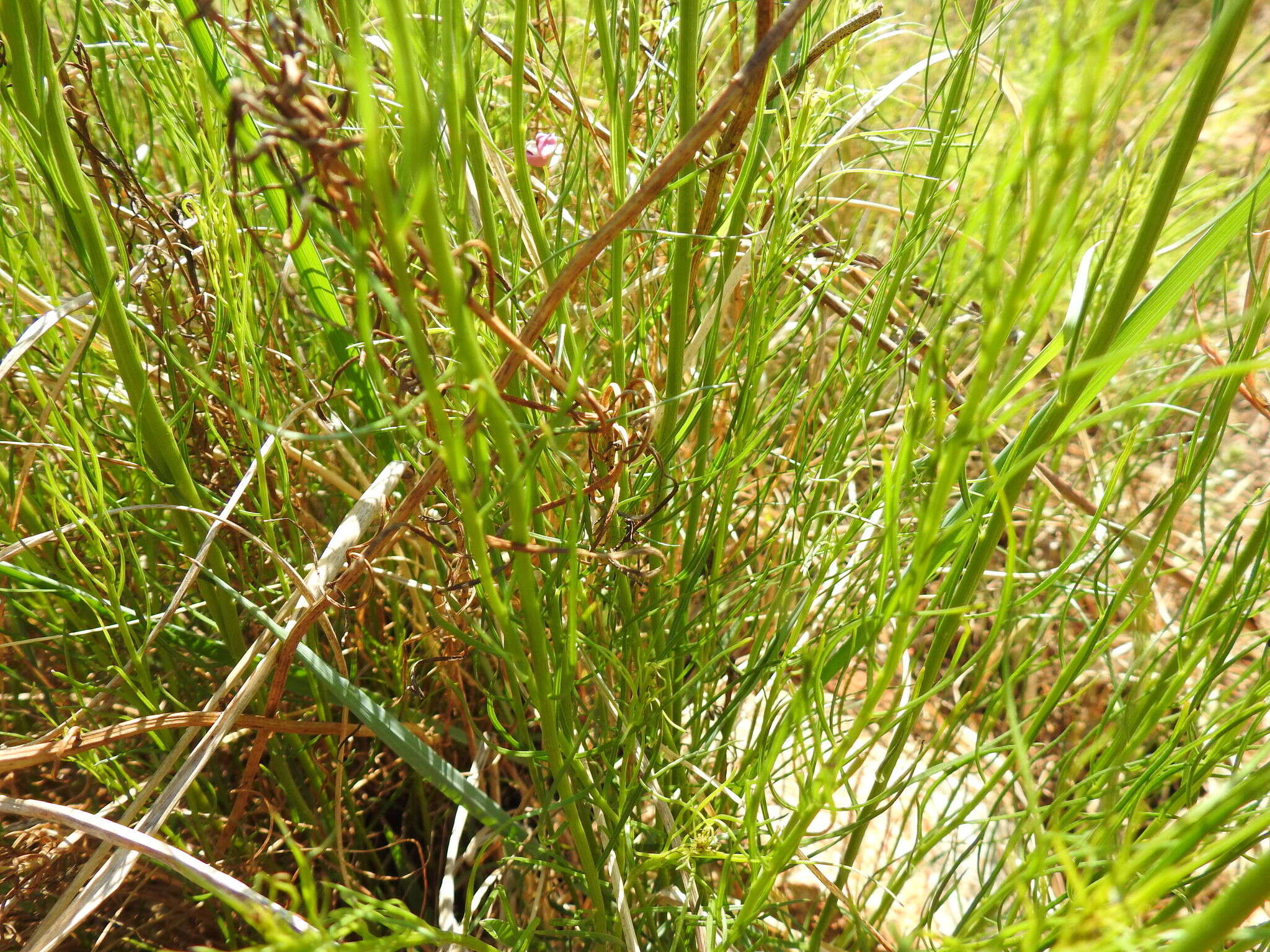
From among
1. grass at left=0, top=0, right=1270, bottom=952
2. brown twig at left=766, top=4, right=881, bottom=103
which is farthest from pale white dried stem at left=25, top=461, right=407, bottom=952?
brown twig at left=766, top=4, right=881, bottom=103

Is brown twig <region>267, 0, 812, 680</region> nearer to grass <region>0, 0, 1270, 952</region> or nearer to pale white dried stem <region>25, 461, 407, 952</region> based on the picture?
grass <region>0, 0, 1270, 952</region>

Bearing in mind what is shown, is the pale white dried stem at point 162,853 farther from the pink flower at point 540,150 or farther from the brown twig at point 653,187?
A: the pink flower at point 540,150

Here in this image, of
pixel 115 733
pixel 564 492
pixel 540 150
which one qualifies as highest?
pixel 540 150

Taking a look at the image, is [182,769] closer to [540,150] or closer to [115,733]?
[115,733]

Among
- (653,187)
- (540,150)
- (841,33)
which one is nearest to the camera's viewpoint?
(653,187)

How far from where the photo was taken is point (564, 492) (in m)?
0.49

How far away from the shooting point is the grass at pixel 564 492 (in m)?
0.26

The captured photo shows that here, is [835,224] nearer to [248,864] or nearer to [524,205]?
[524,205]

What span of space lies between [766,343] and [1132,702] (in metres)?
0.26

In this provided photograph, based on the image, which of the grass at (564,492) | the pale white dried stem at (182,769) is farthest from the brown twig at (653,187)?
the pale white dried stem at (182,769)

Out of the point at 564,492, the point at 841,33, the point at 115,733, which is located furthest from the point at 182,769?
the point at 841,33

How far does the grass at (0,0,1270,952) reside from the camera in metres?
0.26

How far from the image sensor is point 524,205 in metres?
0.41

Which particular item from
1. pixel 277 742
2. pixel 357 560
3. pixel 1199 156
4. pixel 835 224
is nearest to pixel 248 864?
pixel 277 742
